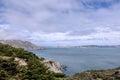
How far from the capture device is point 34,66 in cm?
3538

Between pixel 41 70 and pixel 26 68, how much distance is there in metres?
2.32

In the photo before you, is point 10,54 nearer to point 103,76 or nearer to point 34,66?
point 34,66

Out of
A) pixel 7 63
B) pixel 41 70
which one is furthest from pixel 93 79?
pixel 7 63

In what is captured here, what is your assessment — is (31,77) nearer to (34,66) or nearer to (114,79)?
(34,66)

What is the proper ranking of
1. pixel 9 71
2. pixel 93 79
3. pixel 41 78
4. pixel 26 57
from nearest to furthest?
pixel 41 78 → pixel 9 71 → pixel 93 79 → pixel 26 57

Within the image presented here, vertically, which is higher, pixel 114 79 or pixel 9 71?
pixel 9 71

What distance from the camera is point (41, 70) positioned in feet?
117

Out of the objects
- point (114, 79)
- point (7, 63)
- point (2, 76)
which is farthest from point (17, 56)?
point (114, 79)

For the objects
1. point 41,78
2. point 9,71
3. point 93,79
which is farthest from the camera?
point 93,79

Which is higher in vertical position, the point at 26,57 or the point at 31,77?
the point at 26,57

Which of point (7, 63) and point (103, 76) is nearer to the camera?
point (7, 63)

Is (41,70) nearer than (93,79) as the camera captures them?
Yes

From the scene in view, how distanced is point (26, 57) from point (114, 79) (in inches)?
691

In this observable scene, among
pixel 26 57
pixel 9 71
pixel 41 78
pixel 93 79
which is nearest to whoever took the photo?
pixel 41 78
